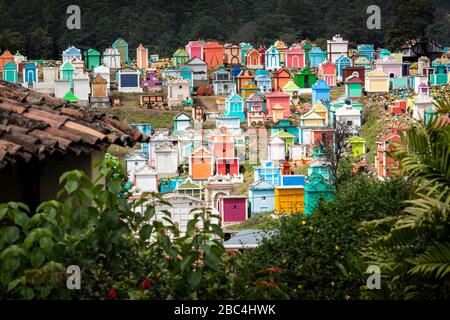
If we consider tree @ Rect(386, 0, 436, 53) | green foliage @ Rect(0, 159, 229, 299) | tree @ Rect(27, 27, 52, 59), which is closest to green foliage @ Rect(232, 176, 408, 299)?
green foliage @ Rect(0, 159, 229, 299)

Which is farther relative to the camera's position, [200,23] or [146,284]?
[200,23]

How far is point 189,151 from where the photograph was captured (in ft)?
130

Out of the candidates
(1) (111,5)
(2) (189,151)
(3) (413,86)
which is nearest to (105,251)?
(2) (189,151)

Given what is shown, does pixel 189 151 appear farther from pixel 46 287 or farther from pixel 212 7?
pixel 212 7

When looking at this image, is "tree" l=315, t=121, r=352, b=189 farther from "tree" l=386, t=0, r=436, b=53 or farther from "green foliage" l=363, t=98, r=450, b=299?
"tree" l=386, t=0, r=436, b=53

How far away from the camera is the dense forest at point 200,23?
6694cm

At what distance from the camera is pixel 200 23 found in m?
77.8

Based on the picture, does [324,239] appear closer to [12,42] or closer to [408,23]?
[408,23]

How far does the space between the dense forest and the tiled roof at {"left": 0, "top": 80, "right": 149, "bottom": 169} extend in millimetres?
A: 56294

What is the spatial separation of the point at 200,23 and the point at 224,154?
40.1m

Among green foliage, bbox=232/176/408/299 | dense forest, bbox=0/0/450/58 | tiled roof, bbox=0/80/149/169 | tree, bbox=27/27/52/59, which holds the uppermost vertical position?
dense forest, bbox=0/0/450/58

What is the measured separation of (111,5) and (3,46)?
14.9m

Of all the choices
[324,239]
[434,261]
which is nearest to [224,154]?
[324,239]

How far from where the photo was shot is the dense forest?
66.9 m
